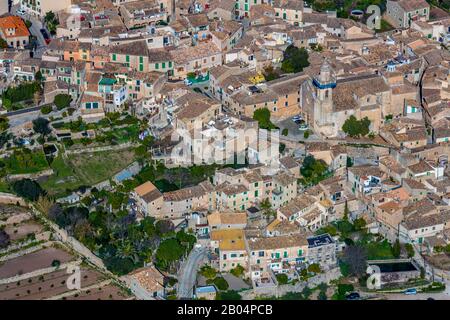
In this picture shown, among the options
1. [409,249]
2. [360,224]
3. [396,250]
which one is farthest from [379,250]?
[360,224]

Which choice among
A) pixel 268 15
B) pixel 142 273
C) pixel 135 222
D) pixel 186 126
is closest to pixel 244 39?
pixel 268 15

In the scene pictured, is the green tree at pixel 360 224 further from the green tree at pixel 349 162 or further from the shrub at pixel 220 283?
the shrub at pixel 220 283

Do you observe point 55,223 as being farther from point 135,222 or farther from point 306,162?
point 306,162

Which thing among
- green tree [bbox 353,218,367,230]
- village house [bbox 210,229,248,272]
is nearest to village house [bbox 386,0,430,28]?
green tree [bbox 353,218,367,230]

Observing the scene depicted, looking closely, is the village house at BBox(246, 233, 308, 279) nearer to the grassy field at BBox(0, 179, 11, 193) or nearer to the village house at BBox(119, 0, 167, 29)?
the grassy field at BBox(0, 179, 11, 193)

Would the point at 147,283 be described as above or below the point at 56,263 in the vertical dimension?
above

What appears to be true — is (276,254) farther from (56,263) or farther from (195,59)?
(195,59)
